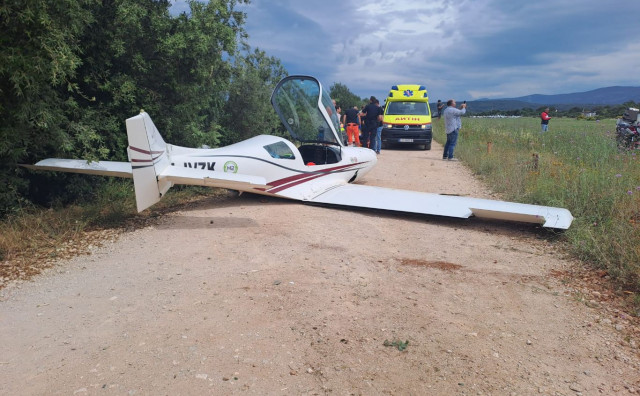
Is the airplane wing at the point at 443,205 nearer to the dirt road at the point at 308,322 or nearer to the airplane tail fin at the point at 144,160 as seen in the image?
the dirt road at the point at 308,322

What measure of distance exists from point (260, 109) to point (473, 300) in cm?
1286

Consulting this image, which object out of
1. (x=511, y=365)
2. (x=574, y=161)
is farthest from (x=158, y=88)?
(x=574, y=161)

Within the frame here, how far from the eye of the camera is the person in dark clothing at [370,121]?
16734 mm

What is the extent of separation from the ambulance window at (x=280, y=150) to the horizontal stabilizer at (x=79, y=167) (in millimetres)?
2657

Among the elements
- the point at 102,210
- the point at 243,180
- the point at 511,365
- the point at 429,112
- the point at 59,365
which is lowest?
the point at 511,365

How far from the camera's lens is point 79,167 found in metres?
7.00

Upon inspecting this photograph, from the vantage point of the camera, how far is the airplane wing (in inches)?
272

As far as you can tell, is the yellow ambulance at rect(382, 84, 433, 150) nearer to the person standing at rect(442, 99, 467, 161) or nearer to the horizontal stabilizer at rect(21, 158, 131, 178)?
the person standing at rect(442, 99, 467, 161)

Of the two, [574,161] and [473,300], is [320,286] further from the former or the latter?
[574,161]

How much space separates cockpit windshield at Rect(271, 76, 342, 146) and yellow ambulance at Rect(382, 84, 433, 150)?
35.9ft

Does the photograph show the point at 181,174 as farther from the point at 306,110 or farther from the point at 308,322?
the point at 306,110

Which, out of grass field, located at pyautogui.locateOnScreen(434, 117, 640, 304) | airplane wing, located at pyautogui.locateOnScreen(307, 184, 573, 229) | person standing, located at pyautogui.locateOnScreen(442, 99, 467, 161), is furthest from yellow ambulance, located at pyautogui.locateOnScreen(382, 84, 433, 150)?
airplane wing, located at pyautogui.locateOnScreen(307, 184, 573, 229)

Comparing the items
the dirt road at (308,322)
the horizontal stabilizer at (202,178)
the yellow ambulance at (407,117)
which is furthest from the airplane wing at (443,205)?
the yellow ambulance at (407,117)

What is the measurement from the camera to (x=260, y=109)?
1584 cm
